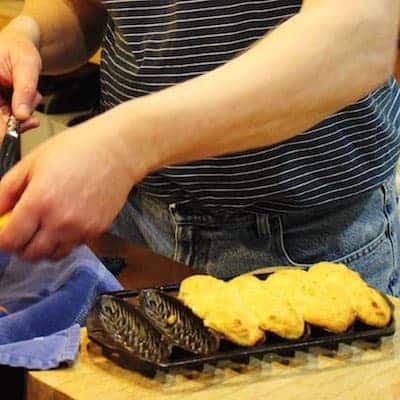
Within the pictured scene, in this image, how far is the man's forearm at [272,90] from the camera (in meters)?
0.76

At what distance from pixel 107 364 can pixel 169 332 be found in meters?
0.06

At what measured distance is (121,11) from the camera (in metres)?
1.11

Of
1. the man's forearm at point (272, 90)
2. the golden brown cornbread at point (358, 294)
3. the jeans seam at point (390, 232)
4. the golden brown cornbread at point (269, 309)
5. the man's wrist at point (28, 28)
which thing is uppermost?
the man's forearm at point (272, 90)

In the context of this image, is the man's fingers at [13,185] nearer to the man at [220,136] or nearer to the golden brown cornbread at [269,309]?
the man at [220,136]

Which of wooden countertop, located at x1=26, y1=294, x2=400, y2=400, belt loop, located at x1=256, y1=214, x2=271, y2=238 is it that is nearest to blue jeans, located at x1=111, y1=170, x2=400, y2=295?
belt loop, located at x1=256, y1=214, x2=271, y2=238

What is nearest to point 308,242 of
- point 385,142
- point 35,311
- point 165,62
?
point 385,142

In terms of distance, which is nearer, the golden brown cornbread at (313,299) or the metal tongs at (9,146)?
the golden brown cornbread at (313,299)

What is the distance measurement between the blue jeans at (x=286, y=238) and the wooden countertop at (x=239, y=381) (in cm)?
29

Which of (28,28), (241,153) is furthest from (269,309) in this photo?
(28,28)

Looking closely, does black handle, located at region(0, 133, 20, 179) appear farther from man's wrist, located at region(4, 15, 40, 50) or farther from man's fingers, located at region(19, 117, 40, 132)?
man's wrist, located at region(4, 15, 40, 50)

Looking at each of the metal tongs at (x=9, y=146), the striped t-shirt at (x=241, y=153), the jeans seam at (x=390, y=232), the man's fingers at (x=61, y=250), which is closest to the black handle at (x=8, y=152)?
the metal tongs at (x=9, y=146)

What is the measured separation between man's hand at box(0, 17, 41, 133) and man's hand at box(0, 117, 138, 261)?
329 mm

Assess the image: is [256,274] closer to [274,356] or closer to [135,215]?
[274,356]

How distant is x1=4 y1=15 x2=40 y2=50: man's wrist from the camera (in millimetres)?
1205
